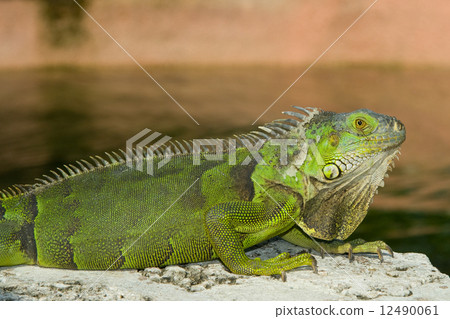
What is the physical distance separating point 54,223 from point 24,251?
340 mm

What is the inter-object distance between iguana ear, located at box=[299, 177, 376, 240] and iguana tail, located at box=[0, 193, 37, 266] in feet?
7.23

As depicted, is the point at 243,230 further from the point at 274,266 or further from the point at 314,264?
the point at 314,264

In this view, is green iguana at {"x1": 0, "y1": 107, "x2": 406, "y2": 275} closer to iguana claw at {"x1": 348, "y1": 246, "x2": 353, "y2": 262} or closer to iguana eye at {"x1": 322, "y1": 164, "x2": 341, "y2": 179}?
iguana eye at {"x1": 322, "y1": 164, "x2": 341, "y2": 179}

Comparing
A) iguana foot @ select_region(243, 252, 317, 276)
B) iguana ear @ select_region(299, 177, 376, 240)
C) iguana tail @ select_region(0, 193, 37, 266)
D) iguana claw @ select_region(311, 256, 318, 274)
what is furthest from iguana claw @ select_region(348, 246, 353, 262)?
iguana tail @ select_region(0, 193, 37, 266)

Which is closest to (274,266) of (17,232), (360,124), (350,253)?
Result: (350,253)

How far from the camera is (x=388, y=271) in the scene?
500 centimetres

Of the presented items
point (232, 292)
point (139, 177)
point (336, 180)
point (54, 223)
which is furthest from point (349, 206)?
point (54, 223)

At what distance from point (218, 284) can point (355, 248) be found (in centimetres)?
136

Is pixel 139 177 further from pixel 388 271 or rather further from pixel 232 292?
pixel 388 271

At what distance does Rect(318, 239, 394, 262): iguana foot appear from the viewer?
5.17m

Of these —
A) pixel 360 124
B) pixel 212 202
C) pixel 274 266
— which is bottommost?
pixel 274 266

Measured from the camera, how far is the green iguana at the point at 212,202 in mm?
4645

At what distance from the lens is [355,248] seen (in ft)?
17.1

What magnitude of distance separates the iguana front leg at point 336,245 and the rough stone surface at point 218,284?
0.54 feet
